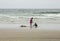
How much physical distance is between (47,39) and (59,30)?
8.11 feet

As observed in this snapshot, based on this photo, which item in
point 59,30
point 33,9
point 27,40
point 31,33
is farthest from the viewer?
point 33,9

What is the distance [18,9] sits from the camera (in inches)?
1210

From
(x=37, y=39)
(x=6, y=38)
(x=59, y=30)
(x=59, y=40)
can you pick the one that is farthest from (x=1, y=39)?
(x=59, y=30)

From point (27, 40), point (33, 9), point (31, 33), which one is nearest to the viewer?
point (27, 40)

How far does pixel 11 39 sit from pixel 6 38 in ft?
1.10

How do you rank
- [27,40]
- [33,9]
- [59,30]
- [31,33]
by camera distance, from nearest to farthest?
[27,40] < [31,33] < [59,30] < [33,9]

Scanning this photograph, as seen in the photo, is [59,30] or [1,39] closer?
[1,39]

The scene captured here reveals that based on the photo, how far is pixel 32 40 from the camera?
847cm

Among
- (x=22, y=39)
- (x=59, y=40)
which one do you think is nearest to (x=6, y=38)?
(x=22, y=39)

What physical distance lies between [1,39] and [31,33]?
6.51 ft

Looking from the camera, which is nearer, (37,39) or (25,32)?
(37,39)

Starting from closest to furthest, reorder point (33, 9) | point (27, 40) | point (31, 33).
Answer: point (27, 40)
point (31, 33)
point (33, 9)

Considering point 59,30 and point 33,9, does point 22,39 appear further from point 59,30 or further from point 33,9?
point 33,9

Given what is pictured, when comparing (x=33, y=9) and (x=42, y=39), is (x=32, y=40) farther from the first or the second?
(x=33, y=9)
